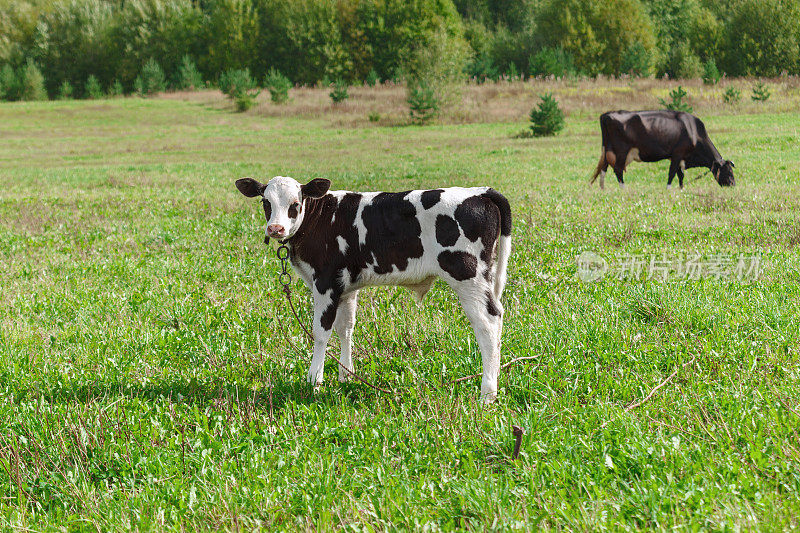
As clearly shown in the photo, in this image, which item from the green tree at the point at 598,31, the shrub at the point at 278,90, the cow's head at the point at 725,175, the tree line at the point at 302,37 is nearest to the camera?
the cow's head at the point at 725,175

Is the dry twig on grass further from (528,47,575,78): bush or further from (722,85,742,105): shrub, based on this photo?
(528,47,575,78): bush

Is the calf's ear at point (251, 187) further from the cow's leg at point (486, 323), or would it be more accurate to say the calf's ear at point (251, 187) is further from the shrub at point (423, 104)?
the shrub at point (423, 104)

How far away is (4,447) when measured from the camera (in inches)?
156

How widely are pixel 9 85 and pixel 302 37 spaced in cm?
3476

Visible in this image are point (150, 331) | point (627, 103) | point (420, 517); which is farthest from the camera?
point (627, 103)

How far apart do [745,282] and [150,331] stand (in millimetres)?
6126

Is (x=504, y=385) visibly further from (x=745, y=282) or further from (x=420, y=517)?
(x=745, y=282)

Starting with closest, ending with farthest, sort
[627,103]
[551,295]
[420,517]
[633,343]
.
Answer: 1. [420,517]
2. [633,343]
3. [551,295]
4. [627,103]

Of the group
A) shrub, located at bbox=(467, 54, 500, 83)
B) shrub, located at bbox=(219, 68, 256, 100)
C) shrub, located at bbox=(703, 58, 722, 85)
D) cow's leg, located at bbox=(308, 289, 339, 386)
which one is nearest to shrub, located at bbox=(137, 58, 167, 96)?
shrub, located at bbox=(219, 68, 256, 100)

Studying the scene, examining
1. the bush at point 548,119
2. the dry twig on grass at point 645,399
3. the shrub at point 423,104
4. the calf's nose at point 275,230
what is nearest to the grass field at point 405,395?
the dry twig on grass at point 645,399

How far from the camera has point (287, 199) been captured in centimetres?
480

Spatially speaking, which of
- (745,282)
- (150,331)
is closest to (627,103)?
(745,282)

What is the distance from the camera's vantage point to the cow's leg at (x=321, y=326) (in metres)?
4.97

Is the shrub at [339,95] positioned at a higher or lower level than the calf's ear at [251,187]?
higher
